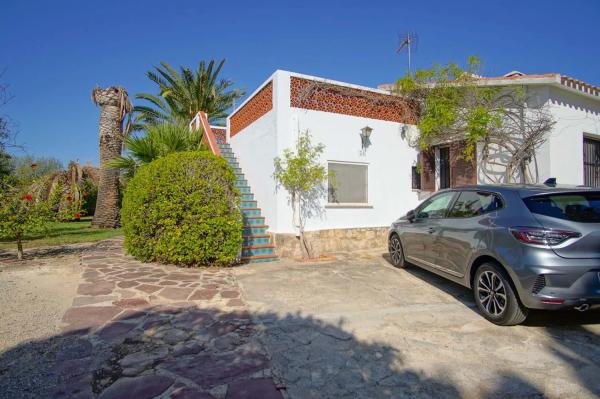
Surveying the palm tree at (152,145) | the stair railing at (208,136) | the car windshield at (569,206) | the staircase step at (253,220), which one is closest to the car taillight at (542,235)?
the car windshield at (569,206)

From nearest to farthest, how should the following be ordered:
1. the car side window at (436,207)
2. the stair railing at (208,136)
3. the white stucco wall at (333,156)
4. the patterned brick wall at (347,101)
Answer: 1. the car side window at (436,207)
2. the white stucco wall at (333,156)
3. the patterned brick wall at (347,101)
4. the stair railing at (208,136)

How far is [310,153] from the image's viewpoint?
8055 mm

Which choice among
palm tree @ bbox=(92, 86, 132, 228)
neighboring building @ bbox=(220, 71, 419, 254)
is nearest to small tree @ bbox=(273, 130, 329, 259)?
neighboring building @ bbox=(220, 71, 419, 254)

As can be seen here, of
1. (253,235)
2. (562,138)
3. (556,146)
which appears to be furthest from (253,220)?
(562,138)

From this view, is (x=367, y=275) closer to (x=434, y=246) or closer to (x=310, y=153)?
(x=434, y=246)

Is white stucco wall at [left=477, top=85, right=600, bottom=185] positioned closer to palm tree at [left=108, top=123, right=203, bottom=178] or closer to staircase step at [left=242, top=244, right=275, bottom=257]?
staircase step at [left=242, top=244, right=275, bottom=257]

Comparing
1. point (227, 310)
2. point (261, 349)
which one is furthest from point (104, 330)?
point (261, 349)

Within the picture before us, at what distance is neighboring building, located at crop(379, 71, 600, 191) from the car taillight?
19.7ft

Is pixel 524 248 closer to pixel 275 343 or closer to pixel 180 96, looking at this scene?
pixel 275 343

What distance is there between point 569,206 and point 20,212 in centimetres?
947

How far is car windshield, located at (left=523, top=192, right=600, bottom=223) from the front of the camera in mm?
3318

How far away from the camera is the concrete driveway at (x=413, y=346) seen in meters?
2.53

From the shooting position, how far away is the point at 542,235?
3.24m

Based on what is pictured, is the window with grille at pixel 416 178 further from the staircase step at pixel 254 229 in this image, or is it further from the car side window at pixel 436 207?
the staircase step at pixel 254 229
